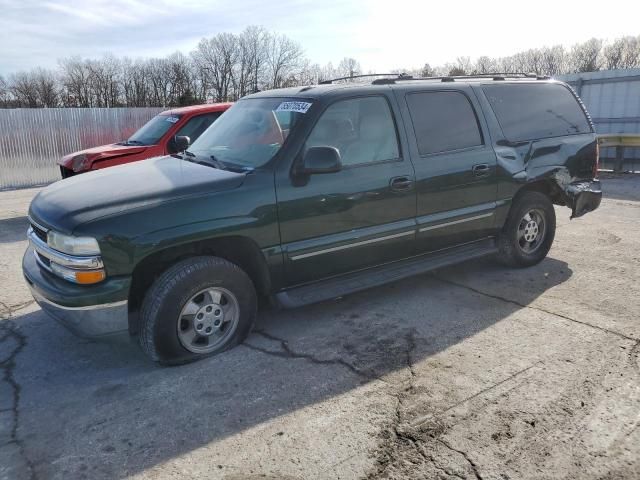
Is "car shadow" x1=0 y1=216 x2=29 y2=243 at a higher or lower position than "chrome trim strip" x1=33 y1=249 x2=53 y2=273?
lower

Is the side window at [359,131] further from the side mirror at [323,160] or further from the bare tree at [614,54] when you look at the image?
the bare tree at [614,54]

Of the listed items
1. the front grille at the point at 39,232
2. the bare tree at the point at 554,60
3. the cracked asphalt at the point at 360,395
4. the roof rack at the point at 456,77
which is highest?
the bare tree at the point at 554,60

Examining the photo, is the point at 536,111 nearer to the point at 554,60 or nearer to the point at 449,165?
the point at 449,165

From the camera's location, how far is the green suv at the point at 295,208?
342 centimetres

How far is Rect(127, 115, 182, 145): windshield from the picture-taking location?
8719mm

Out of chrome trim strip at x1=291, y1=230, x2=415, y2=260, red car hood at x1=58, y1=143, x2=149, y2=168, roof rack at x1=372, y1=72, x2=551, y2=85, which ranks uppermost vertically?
roof rack at x1=372, y1=72, x2=551, y2=85

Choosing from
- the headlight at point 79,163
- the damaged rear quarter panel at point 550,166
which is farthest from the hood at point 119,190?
the headlight at point 79,163

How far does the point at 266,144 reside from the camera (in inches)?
163

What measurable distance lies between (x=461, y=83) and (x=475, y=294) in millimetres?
2044

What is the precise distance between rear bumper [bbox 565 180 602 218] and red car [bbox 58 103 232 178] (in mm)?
5695

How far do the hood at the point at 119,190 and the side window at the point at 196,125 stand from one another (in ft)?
14.8

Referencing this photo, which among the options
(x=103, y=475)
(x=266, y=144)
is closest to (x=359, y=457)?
(x=103, y=475)

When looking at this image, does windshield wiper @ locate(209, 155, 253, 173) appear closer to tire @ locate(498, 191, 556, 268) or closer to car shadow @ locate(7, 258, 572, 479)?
car shadow @ locate(7, 258, 572, 479)

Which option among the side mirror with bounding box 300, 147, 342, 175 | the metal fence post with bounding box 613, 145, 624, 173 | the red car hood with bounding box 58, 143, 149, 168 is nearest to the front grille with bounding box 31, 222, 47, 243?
the side mirror with bounding box 300, 147, 342, 175
